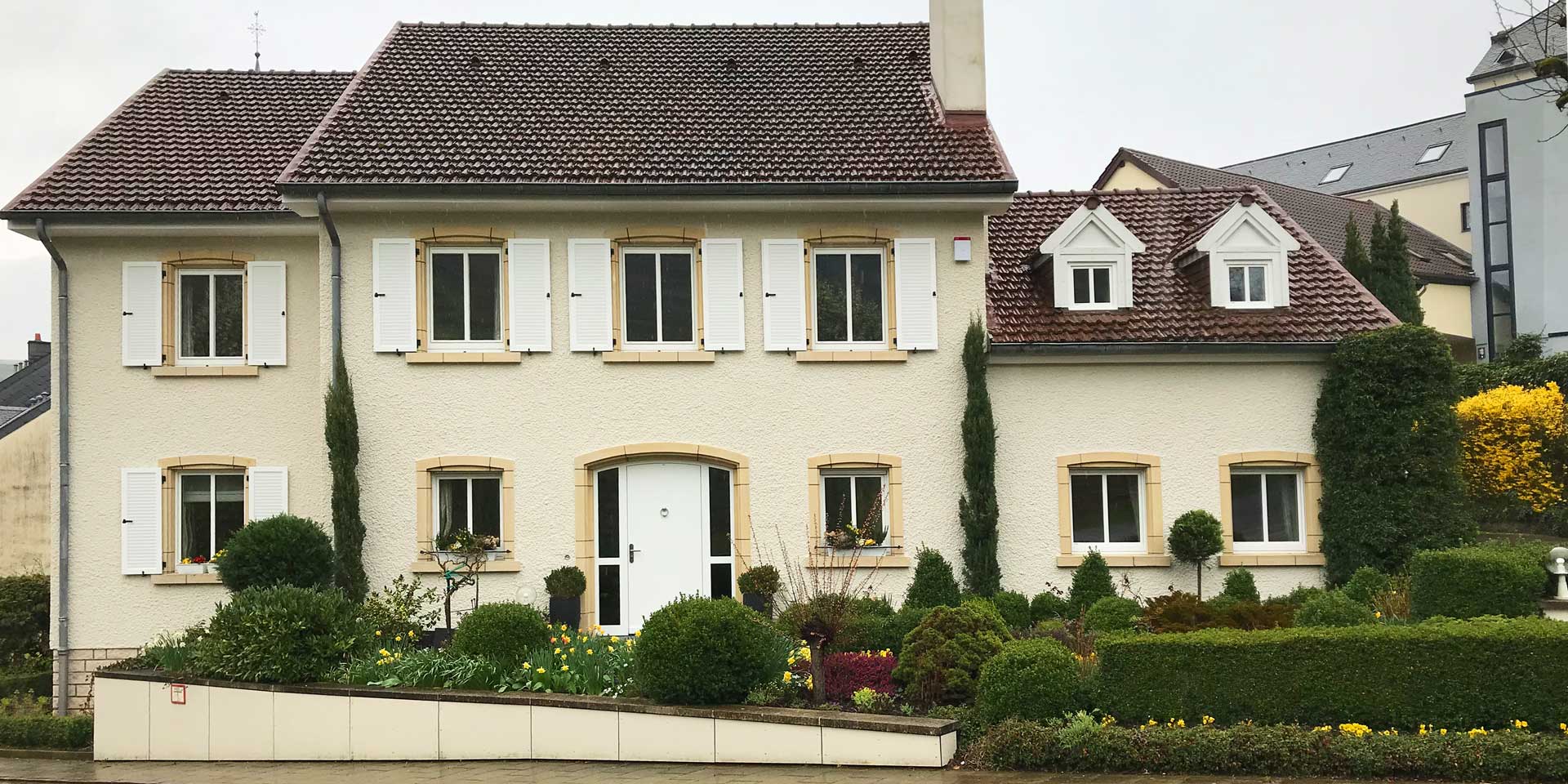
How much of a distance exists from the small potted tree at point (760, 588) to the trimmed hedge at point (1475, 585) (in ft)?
23.4

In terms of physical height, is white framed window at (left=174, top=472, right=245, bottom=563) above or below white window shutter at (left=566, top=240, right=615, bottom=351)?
below

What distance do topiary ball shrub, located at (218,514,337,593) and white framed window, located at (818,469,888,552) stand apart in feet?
20.0

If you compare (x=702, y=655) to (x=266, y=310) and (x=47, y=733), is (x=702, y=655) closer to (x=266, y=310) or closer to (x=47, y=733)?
(x=266, y=310)

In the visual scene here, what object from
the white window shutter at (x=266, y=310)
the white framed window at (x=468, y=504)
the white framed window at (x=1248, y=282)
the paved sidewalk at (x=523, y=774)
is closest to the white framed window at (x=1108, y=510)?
the white framed window at (x=1248, y=282)

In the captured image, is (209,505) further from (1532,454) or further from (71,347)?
(1532,454)

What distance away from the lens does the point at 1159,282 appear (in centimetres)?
1816

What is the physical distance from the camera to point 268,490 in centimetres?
1667

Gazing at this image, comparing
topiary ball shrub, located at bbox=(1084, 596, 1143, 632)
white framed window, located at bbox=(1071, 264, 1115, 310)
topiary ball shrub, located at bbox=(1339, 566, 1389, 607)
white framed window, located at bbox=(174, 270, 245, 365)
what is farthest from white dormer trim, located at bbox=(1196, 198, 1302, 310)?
white framed window, located at bbox=(174, 270, 245, 365)

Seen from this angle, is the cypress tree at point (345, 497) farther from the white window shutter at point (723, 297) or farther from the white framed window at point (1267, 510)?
the white framed window at point (1267, 510)

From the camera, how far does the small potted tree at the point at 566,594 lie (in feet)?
51.2

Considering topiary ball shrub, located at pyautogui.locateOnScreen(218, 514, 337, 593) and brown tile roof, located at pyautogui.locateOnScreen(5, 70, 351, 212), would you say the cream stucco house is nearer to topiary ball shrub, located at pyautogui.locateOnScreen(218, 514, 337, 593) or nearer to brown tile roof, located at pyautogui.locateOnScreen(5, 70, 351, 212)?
brown tile roof, located at pyautogui.locateOnScreen(5, 70, 351, 212)

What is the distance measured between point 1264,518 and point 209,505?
45.4 feet

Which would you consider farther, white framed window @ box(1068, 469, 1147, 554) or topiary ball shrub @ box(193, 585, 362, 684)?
white framed window @ box(1068, 469, 1147, 554)

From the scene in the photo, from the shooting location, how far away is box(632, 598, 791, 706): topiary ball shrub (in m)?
11.4
